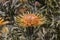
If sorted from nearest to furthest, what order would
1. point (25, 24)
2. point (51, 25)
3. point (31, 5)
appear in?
point (25, 24), point (51, 25), point (31, 5)

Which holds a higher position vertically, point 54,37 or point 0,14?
point 0,14

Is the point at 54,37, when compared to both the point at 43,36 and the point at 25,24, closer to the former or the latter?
the point at 43,36

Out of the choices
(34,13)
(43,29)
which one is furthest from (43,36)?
(34,13)

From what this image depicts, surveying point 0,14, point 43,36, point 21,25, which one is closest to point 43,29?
point 43,36

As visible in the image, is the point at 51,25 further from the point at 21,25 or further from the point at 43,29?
the point at 21,25

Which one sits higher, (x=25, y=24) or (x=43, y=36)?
(x=25, y=24)

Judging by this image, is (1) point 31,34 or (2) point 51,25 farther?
(2) point 51,25

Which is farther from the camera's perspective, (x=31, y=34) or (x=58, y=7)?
(x=58, y=7)

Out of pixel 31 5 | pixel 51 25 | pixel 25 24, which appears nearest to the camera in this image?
pixel 25 24
